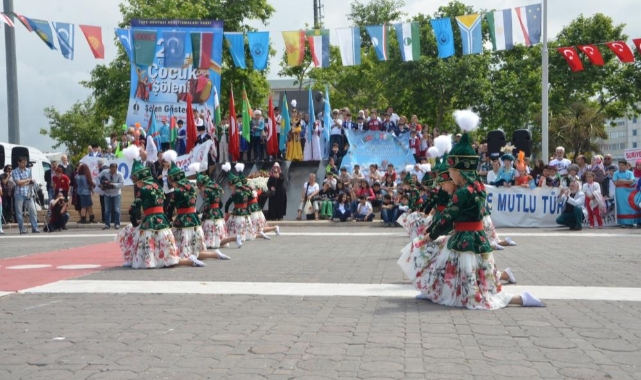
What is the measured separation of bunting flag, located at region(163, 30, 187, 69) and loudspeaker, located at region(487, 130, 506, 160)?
12.1 m

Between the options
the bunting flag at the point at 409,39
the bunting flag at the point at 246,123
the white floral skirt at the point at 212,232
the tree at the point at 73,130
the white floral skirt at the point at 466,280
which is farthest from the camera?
the tree at the point at 73,130

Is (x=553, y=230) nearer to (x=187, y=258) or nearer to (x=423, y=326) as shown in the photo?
(x=187, y=258)

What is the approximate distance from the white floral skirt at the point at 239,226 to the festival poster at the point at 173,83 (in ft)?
38.0

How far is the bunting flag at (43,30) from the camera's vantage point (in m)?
22.3

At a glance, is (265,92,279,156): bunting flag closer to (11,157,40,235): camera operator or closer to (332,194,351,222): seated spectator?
(332,194,351,222): seated spectator

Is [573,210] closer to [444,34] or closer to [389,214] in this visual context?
[389,214]

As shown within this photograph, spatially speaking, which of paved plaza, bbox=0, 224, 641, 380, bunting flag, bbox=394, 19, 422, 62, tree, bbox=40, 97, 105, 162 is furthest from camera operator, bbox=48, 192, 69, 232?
tree, bbox=40, 97, 105, 162

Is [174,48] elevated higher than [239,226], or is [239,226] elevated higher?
[174,48]

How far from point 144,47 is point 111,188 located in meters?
7.25

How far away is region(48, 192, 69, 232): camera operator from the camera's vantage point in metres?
22.1

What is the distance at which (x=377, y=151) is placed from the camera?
80.3ft

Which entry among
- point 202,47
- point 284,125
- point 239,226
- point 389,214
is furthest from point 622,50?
point 202,47

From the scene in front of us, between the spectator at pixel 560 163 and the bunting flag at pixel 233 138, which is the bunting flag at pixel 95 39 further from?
the spectator at pixel 560 163

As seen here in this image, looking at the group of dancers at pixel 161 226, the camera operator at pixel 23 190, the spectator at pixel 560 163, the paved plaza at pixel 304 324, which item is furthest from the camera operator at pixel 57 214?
the spectator at pixel 560 163
